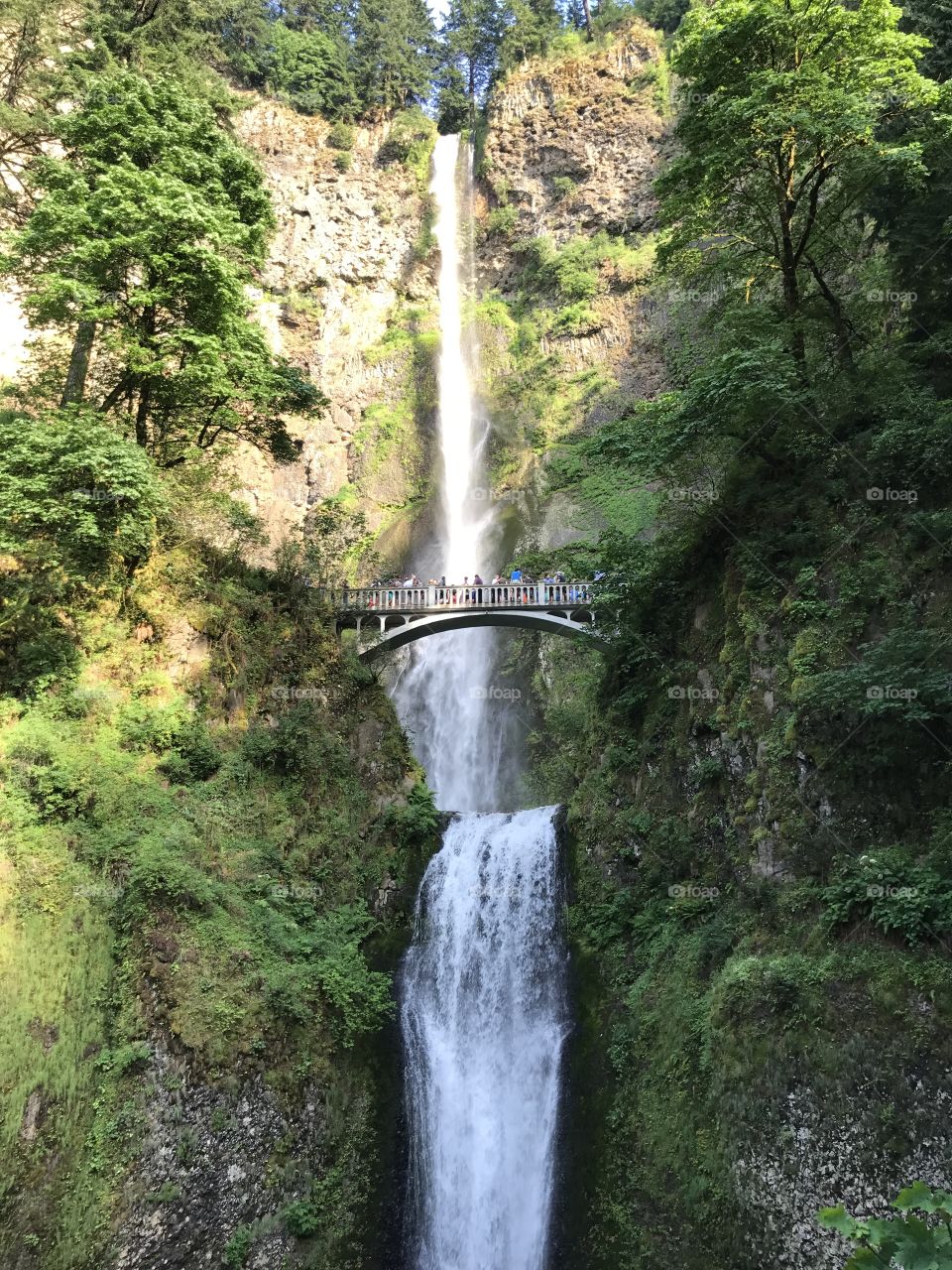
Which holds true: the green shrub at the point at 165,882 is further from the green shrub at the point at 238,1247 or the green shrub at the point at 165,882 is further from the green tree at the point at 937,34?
the green tree at the point at 937,34

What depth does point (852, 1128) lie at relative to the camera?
27.5 feet

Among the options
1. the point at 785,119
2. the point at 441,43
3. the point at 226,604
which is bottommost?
the point at 226,604

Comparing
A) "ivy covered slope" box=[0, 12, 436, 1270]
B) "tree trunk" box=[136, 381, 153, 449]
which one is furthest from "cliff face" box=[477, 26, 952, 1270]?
"tree trunk" box=[136, 381, 153, 449]

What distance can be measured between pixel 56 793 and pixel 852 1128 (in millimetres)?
11610

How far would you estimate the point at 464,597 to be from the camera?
81.7ft

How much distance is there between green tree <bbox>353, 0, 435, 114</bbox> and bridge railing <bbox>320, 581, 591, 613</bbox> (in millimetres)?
40277

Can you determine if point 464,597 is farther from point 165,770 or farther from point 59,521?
point 59,521

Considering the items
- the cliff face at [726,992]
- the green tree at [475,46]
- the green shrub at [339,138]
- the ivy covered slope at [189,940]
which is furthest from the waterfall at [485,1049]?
the green tree at [475,46]

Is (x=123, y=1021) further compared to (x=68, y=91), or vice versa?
(x=68, y=91)

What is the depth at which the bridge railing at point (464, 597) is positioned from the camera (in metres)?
23.7

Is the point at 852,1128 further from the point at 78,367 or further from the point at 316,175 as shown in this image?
the point at 316,175

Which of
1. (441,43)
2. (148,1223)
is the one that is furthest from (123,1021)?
(441,43)

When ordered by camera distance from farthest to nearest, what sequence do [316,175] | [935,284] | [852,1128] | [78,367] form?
[316,175] < [78,367] < [935,284] < [852,1128]

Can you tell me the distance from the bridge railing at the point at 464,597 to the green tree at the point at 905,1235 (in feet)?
65.9
